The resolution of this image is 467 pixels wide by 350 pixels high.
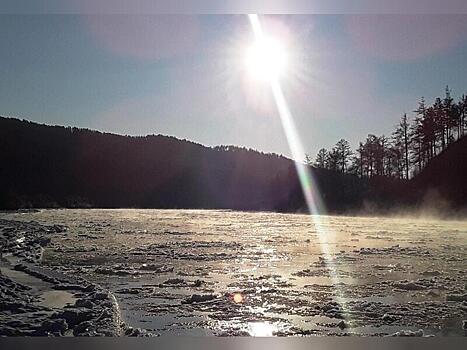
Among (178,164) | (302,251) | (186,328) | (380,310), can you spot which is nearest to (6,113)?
(178,164)

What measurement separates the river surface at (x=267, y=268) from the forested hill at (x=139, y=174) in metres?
0.10

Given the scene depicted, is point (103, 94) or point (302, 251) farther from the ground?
point (103, 94)

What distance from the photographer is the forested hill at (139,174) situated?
4699 mm

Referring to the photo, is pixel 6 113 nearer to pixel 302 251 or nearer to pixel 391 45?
pixel 302 251

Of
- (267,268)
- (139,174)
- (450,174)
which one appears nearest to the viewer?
(267,268)

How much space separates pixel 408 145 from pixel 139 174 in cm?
185

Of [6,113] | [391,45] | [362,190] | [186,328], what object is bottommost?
[186,328]

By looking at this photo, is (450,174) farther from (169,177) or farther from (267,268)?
(169,177)

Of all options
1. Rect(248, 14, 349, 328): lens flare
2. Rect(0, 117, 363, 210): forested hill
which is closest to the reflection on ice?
Rect(248, 14, 349, 328): lens flare

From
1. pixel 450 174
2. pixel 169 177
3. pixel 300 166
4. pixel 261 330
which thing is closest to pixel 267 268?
pixel 261 330

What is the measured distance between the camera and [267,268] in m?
4.64

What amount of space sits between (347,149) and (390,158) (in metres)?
0.29

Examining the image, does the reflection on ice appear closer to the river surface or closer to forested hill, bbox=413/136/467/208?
the river surface

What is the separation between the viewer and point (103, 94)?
4727 mm
